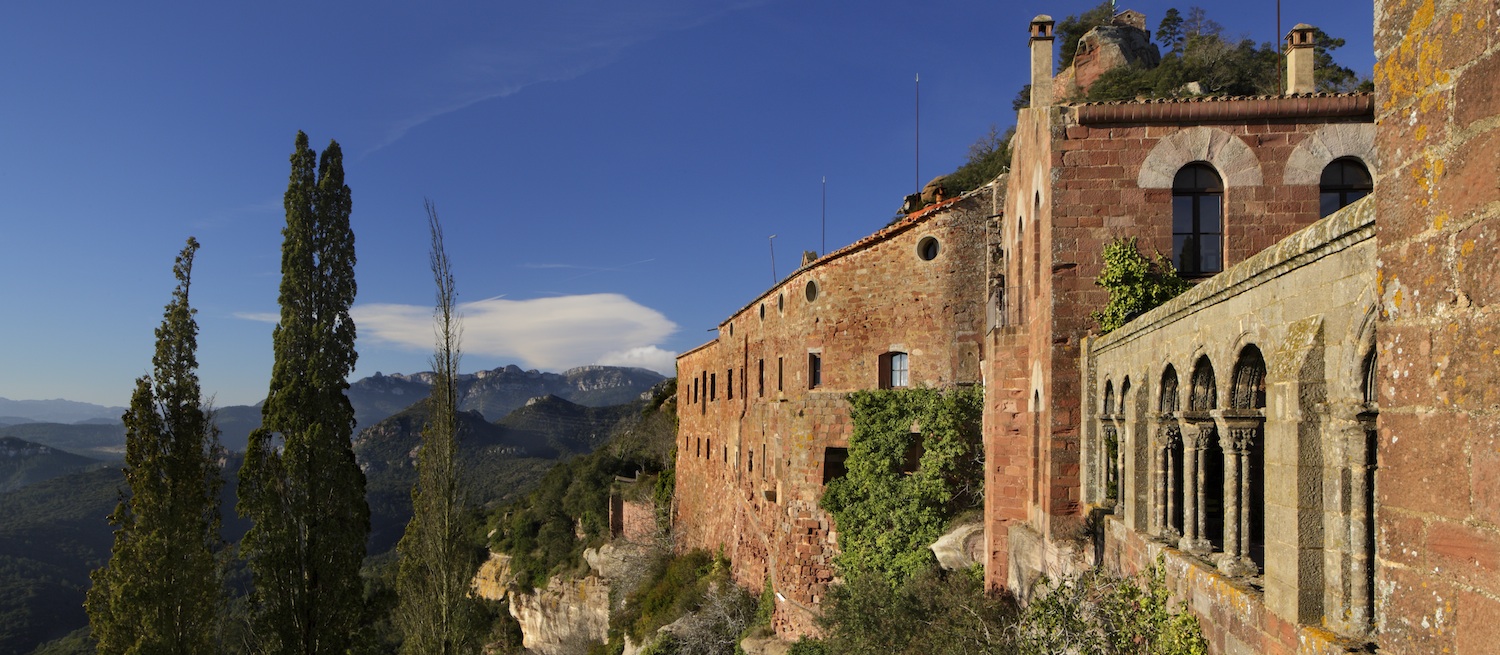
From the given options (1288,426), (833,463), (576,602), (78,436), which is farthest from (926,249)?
(78,436)

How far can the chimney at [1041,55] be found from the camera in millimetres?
12742

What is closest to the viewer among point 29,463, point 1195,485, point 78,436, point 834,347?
point 1195,485

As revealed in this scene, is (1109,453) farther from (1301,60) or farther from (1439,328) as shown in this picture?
(1439,328)

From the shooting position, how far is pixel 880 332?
1902 cm

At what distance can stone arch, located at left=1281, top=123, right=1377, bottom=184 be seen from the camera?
36.5 ft

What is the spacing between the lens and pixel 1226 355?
6.46 m

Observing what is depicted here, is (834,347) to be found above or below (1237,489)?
above

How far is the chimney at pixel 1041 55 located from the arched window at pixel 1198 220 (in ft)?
7.93

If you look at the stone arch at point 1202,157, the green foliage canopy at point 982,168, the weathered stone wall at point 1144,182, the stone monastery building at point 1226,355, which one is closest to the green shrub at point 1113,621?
the stone monastery building at point 1226,355

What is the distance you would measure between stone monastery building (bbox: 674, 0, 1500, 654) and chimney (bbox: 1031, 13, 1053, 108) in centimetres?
5

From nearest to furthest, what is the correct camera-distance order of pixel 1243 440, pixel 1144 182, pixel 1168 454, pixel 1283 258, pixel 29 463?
pixel 1283 258 → pixel 1243 440 → pixel 1168 454 → pixel 1144 182 → pixel 29 463

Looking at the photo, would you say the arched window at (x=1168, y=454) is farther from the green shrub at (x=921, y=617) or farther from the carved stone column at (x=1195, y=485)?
the green shrub at (x=921, y=617)

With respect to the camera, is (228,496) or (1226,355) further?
(228,496)

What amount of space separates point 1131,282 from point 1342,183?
10.3 ft
